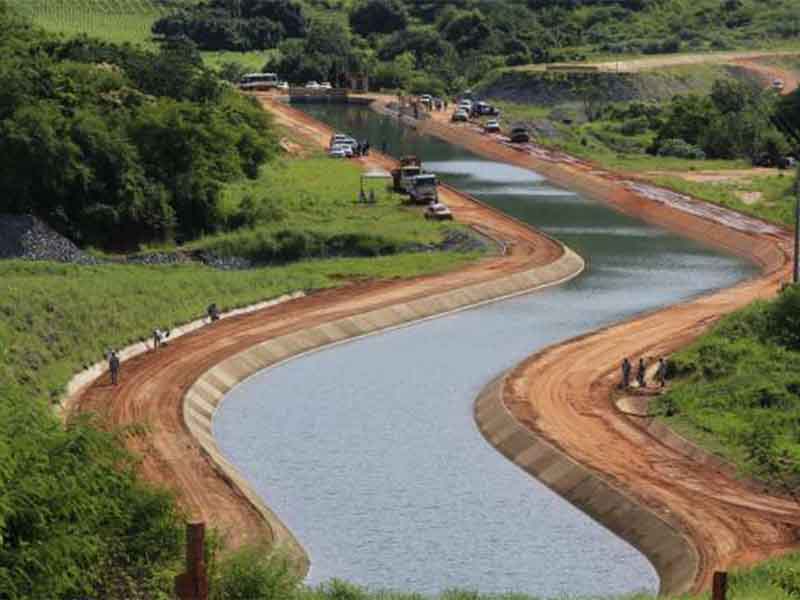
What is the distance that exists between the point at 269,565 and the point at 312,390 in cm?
3119

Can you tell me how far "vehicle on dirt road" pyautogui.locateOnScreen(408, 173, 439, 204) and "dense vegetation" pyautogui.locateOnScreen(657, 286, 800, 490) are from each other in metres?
45.5

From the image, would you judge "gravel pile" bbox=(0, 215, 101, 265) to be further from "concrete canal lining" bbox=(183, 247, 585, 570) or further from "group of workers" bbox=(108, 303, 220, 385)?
"concrete canal lining" bbox=(183, 247, 585, 570)

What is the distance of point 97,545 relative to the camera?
39375 millimetres

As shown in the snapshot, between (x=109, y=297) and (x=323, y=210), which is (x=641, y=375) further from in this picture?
(x=323, y=210)

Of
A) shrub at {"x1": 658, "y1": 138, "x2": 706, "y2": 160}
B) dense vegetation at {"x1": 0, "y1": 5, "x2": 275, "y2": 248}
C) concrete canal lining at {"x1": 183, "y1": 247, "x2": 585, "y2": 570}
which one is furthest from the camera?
shrub at {"x1": 658, "y1": 138, "x2": 706, "y2": 160}

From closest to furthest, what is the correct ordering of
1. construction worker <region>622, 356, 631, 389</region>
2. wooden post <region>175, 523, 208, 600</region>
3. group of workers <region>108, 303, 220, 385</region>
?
wooden post <region>175, 523, 208, 600</region>, group of workers <region>108, 303, 220, 385</region>, construction worker <region>622, 356, 631, 389</region>

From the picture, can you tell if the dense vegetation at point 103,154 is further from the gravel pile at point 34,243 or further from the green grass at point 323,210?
the green grass at point 323,210

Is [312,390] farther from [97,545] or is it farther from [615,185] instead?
[615,185]

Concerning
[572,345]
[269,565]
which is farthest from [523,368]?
[269,565]

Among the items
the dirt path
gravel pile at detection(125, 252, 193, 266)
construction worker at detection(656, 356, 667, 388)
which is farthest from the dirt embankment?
gravel pile at detection(125, 252, 193, 266)

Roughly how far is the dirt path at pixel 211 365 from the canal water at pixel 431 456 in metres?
1.91

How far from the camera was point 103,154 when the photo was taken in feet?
352

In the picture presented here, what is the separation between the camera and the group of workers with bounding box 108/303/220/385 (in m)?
72.0

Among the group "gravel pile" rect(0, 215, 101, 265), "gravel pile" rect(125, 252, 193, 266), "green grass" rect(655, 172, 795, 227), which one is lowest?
"green grass" rect(655, 172, 795, 227)
